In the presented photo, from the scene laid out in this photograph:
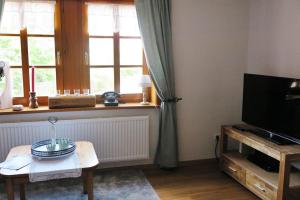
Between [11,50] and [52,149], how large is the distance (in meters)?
1.31

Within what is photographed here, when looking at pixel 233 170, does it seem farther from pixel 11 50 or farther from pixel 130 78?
pixel 11 50

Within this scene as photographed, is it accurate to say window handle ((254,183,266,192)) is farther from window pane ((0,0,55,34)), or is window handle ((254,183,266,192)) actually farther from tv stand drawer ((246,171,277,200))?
window pane ((0,0,55,34))

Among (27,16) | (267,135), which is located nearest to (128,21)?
(27,16)

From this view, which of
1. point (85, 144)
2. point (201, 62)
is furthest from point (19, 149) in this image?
point (201, 62)

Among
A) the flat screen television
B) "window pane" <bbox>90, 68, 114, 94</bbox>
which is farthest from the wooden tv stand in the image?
"window pane" <bbox>90, 68, 114, 94</bbox>

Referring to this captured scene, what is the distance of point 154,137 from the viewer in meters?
3.64

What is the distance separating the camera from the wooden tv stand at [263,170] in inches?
100

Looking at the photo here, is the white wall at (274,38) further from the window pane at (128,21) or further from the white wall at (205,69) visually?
the window pane at (128,21)

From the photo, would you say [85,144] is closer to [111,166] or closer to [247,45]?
[111,166]

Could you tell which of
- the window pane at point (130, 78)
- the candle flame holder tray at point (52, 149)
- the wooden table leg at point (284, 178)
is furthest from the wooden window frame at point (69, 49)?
the wooden table leg at point (284, 178)

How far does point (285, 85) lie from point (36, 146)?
227cm

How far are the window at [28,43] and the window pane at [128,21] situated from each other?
0.72 m

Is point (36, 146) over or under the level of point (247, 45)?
under

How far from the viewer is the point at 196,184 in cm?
329
